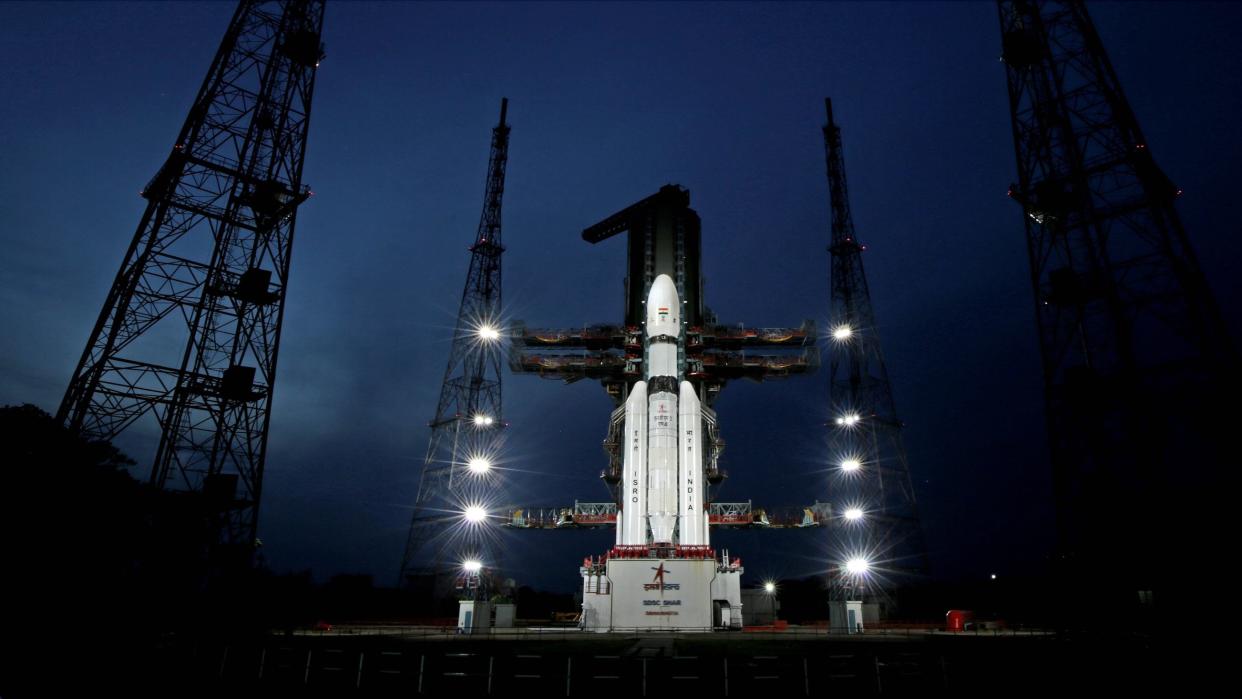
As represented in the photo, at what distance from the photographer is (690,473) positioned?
4169 centimetres

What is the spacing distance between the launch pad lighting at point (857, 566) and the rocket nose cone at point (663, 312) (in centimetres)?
2245

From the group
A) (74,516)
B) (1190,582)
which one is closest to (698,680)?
(74,516)

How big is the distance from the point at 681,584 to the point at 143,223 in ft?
105

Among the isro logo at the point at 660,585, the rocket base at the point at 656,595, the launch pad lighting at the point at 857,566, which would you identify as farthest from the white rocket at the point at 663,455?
the launch pad lighting at the point at 857,566

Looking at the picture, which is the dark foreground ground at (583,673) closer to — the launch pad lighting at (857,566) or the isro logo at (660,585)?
the isro logo at (660,585)

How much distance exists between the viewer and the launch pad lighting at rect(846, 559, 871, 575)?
171 feet

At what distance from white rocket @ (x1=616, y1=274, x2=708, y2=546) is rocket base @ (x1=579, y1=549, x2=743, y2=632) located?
360 centimetres

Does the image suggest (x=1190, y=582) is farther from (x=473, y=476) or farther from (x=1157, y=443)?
(x=473, y=476)

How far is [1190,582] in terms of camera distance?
3084 centimetres

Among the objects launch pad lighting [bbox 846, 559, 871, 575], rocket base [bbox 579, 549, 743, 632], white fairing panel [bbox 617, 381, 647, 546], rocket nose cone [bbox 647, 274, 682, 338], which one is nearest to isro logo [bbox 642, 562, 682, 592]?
rocket base [bbox 579, 549, 743, 632]

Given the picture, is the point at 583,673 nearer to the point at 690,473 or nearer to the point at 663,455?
the point at 663,455

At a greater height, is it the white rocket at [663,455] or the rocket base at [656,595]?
the white rocket at [663,455]

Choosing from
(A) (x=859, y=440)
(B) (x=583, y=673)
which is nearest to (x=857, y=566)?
(A) (x=859, y=440)

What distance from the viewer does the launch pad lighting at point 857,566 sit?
52125 millimetres
